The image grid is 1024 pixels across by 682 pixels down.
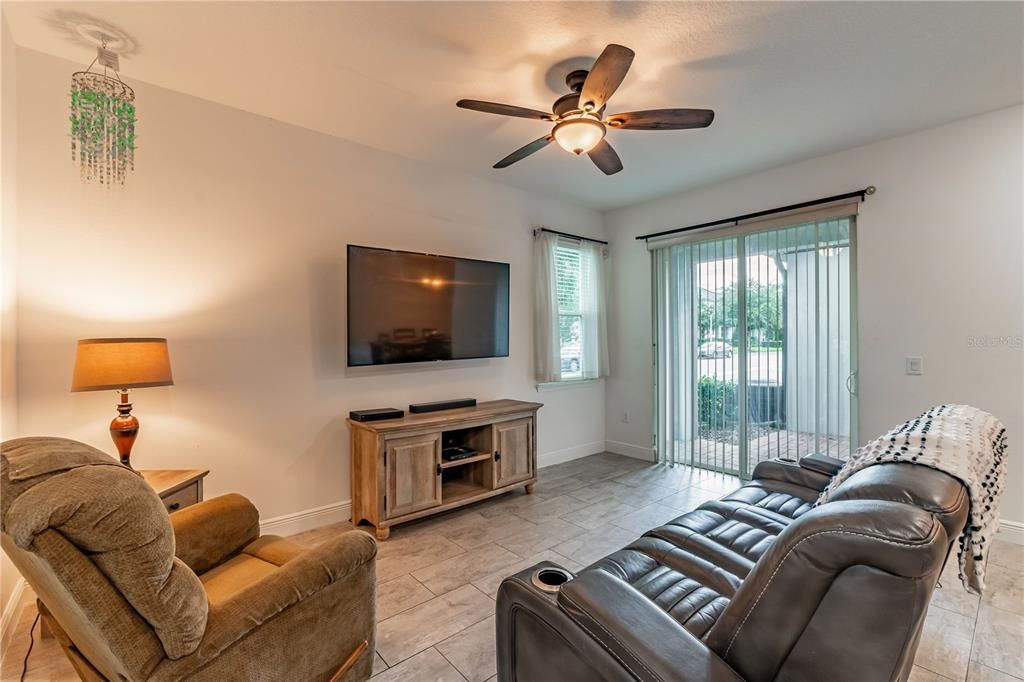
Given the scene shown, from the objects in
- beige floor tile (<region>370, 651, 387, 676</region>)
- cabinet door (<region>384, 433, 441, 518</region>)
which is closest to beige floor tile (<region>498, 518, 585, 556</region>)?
cabinet door (<region>384, 433, 441, 518</region>)

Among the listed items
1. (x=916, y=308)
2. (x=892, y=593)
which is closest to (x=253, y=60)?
(x=892, y=593)

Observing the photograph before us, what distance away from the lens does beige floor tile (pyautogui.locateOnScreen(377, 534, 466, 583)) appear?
2520 mm

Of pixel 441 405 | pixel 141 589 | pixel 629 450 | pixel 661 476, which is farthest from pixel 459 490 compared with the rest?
pixel 141 589

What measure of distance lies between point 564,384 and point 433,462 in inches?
76.8

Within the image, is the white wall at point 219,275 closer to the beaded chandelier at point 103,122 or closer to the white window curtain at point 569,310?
the beaded chandelier at point 103,122

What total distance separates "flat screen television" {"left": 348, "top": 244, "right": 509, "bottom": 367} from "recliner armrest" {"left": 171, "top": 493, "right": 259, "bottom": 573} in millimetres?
1305

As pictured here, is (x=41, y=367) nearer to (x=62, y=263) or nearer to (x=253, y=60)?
(x=62, y=263)

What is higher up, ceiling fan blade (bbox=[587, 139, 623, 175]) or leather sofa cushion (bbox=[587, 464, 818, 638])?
ceiling fan blade (bbox=[587, 139, 623, 175])

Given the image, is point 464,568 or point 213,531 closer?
point 213,531

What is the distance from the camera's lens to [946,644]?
188 cm

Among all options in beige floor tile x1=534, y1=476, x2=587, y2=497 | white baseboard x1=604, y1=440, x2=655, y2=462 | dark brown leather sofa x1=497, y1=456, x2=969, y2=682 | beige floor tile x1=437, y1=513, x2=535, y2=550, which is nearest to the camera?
dark brown leather sofa x1=497, y1=456, x2=969, y2=682

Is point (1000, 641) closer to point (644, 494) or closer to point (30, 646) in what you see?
point (644, 494)

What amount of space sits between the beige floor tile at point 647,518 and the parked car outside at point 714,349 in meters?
1.57

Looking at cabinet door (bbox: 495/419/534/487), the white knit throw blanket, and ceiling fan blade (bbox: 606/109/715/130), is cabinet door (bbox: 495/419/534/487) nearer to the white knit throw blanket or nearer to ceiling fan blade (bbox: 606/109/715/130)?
ceiling fan blade (bbox: 606/109/715/130)
